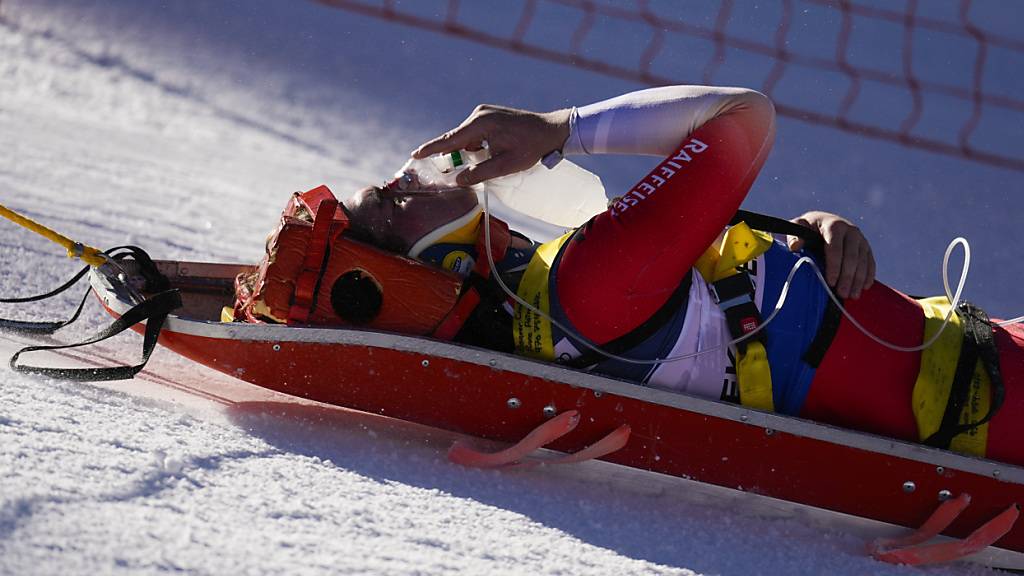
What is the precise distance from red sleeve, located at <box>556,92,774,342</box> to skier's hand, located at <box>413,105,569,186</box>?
0.16m

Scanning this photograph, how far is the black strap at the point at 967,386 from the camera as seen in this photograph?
1558 millimetres

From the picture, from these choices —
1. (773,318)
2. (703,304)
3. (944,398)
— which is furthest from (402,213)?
(944,398)

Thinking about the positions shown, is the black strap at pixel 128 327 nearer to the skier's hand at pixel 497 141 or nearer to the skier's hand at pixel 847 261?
the skier's hand at pixel 497 141

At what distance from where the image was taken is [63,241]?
179 centimetres

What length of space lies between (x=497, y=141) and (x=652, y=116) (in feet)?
0.76

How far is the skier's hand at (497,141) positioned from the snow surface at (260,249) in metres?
0.45

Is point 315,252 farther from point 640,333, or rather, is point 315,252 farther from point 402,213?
point 640,333

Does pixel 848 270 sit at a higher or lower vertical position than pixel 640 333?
higher

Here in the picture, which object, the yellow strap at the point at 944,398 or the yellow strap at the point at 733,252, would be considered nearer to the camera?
the yellow strap at the point at 944,398

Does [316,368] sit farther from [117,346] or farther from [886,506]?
[886,506]

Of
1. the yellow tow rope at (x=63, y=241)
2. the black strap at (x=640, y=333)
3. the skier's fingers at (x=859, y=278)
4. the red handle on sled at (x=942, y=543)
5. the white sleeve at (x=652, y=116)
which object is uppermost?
the white sleeve at (x=652, y=116)

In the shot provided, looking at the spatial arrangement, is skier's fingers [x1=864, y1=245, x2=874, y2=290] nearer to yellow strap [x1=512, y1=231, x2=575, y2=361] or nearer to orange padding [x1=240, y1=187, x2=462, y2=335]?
yellow strap [x1=512, y1=231, x2=575, y2=361]

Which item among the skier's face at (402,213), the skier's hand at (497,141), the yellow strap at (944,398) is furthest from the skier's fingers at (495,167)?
the yellow strap at (944,398)

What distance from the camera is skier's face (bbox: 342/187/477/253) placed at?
170 cm
